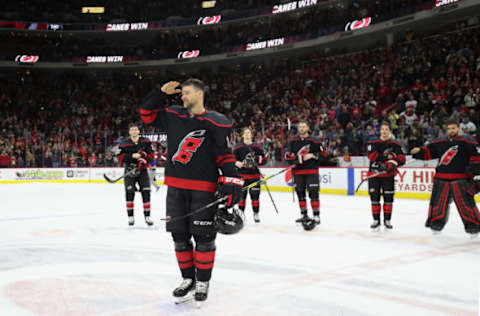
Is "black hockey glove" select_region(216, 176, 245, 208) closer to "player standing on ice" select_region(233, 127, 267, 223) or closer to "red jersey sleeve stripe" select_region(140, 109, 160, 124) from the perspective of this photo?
"red jersey sleeve stripe" select_region(140, 109, 160, 124)

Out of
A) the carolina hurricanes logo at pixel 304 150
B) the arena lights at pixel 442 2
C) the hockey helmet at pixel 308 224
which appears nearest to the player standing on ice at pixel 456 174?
the carolina hurricanes logo at pixel 304 150

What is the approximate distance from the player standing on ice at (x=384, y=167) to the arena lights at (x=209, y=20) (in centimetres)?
2195

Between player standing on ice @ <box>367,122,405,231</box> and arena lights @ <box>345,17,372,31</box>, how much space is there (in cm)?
1536

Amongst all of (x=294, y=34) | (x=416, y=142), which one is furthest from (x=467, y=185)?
(x=294, y=34)

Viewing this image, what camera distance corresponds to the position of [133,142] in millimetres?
7098

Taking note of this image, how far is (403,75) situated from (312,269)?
1519 centimetres

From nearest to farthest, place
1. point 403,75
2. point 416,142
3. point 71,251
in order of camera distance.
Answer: point 71,251 → point 416,142 → point 403,75

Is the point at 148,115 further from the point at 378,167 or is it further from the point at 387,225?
the point at 387,225

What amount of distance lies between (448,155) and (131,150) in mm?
4638

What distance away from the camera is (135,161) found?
7105 millimetres

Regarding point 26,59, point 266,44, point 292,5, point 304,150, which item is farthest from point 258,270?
point 26,59

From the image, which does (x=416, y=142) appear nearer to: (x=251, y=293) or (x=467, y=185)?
(x=467, y=185)

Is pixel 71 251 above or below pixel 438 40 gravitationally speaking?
below

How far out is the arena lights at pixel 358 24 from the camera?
2025 cm
